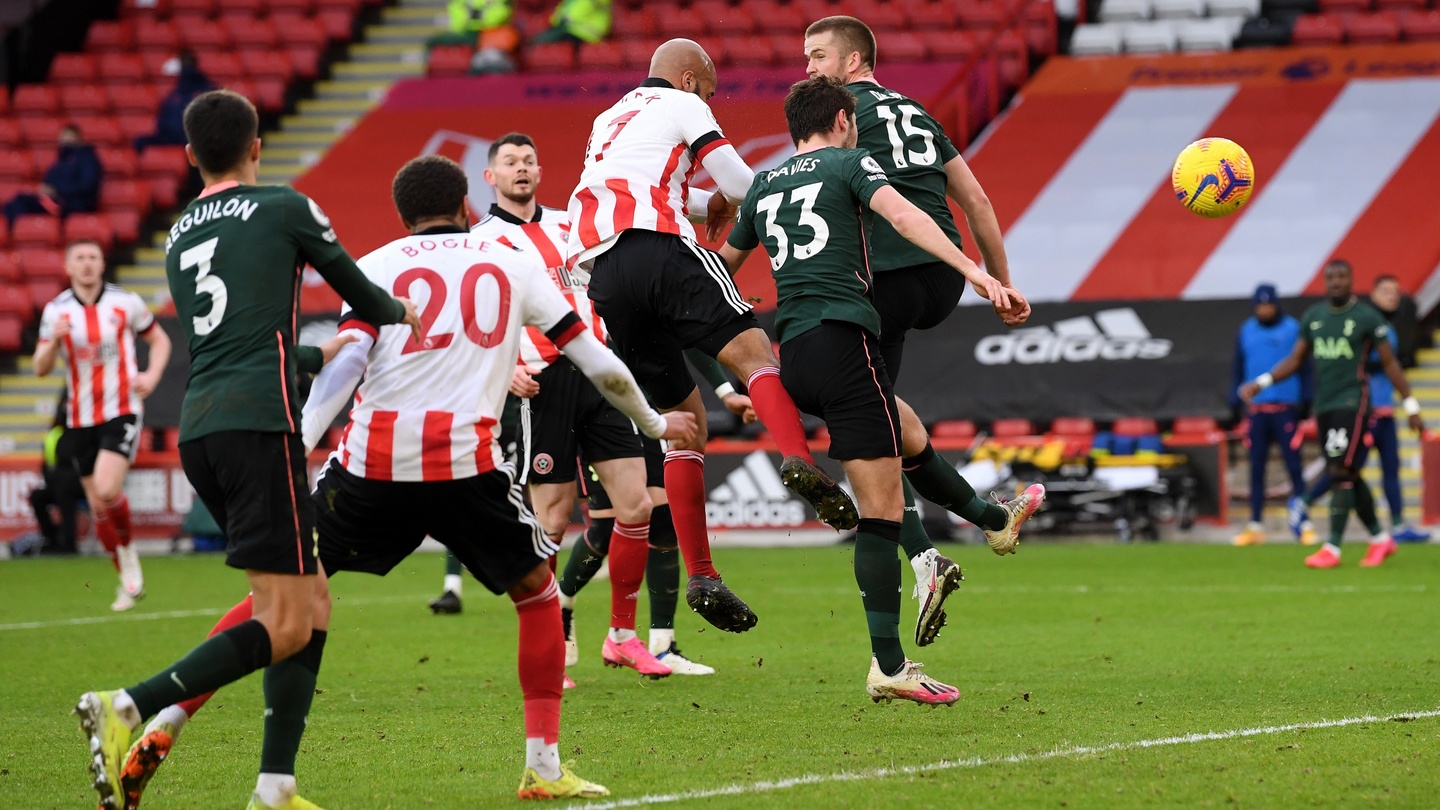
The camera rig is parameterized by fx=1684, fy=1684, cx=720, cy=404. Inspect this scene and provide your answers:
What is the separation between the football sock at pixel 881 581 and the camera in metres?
5.94

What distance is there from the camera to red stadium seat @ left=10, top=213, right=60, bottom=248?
2066 cm

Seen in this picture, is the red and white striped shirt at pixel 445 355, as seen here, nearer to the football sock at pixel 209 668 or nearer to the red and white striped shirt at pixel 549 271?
the football sock at pixel 209 668

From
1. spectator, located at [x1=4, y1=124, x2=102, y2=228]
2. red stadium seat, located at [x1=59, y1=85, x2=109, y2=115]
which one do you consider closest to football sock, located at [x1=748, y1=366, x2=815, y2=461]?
spectator, located at [x1=4, y1=124, x2=102, y2=228]

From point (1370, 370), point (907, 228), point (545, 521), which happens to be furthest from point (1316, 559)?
point (907, 228)

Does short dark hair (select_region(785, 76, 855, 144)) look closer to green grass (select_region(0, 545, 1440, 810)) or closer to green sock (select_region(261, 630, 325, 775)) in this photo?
green grass (select_region(0, 545, 1440, 810))

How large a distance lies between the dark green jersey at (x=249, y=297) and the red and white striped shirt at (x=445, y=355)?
29cm

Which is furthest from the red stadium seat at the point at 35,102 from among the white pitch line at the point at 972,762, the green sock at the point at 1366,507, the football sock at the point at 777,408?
the white pitch line at the point at 972,762

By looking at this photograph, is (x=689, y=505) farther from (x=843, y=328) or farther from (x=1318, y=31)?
(x=1318, y=31)

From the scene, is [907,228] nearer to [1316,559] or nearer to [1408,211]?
[1316,559]

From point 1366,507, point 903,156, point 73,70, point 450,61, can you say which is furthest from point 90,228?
point 903,156

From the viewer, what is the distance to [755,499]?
54.6ft

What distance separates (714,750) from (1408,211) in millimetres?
15465

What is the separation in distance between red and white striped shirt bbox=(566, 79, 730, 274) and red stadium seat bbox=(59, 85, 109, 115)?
18.4 metres

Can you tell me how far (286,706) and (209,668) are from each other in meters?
0.28
